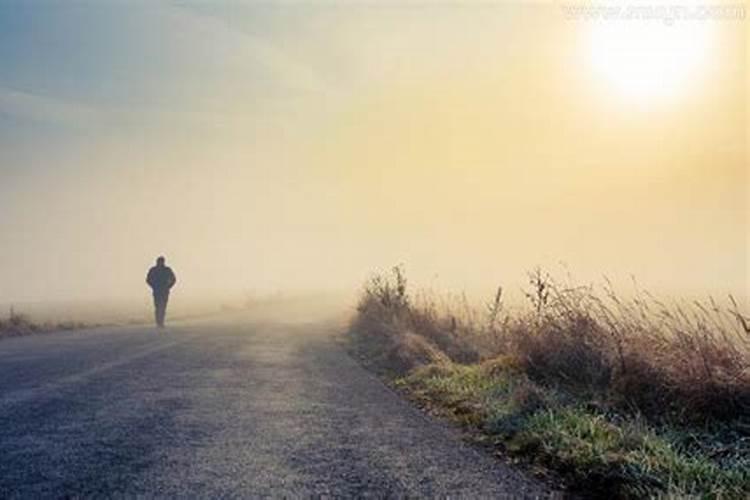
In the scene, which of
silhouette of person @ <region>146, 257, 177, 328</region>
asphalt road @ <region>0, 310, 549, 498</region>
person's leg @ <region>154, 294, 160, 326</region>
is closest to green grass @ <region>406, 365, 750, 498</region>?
asphalt road @ <region>0, 310, 549, 498</region>

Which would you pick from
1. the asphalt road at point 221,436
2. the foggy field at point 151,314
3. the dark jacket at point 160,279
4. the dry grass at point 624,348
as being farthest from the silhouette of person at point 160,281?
the dry grass at point 624,348

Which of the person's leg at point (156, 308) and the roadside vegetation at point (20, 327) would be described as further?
the person's leg at point (156, 308)

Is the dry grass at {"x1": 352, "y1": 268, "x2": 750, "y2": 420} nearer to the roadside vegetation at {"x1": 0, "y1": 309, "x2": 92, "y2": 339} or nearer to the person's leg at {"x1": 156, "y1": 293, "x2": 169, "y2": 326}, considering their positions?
the roadside vegetation at {"x1": 0, "y1": 309, "x2": 92, "y2": 339}

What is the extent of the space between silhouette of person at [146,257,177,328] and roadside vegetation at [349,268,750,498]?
1506 centimetres

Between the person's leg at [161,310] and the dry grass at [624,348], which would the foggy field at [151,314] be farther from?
the dry grass at [624,348]

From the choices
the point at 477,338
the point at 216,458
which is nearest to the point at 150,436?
the point at 216,458

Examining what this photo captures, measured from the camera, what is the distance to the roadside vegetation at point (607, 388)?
630cm

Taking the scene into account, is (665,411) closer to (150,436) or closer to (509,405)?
(509,405)

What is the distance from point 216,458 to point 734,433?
4.83m

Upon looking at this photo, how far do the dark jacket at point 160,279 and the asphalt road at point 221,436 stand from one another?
45.9 ft

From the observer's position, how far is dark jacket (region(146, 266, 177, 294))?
28.3 metres

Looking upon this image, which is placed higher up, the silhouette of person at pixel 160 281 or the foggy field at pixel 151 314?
the silhouette of person at pixel 160 281

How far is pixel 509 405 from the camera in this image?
8906mm

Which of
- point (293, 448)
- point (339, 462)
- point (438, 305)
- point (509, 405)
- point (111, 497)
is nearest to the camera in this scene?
point (111, 497)
